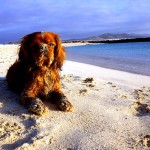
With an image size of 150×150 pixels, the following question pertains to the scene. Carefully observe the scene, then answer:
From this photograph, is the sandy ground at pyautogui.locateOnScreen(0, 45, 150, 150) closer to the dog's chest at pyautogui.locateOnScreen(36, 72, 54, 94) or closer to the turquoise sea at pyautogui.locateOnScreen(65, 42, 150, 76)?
the dog's chest at pyautogui.locateOnScreen(36, 72, 54, 94)

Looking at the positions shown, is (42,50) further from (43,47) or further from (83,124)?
(83,124)

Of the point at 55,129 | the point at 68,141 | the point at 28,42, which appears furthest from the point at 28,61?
the point at 68,141

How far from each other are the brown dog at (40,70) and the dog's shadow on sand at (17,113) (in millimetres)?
84

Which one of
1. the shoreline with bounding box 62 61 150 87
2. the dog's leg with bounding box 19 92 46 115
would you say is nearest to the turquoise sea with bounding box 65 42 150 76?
the shoreline with bounding box 62 61 150 87

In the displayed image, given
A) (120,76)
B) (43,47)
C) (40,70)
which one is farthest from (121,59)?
(43,47)

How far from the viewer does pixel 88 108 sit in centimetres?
390

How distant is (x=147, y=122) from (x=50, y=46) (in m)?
1.38

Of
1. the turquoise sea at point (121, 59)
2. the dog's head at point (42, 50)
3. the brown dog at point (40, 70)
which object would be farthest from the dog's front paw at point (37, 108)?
the turquoise sea at point (121, 59)

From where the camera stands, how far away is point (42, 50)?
3.62 meters

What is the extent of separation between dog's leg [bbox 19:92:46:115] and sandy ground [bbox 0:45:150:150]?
65 millimetres

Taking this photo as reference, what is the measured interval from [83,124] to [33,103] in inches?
25.9

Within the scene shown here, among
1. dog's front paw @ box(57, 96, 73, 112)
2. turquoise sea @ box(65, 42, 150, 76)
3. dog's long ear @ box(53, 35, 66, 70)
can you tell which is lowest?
turquoise sea @ box(65, 42, 150, 76)

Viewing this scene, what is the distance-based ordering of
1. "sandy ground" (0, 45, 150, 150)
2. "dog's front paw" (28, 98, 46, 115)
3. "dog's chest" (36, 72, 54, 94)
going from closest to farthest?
"sandy ground" (0, 45, 150, 150)
"dog's front paw" (28, 98, 46, 115)
"dog's chest" (36, 72, 54, 94)

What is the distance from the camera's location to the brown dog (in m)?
3.68
